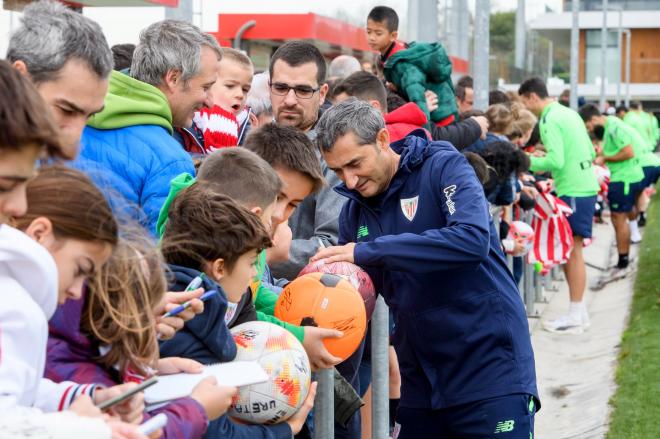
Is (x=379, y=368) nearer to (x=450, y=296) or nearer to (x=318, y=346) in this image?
(x=450, y=296)

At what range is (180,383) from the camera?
2926mm

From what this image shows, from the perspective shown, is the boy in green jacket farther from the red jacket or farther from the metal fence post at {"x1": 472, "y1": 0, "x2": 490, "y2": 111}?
the metal fence post at {"x1": 472, "y1": 0, "x2": 490, "y2": 111}

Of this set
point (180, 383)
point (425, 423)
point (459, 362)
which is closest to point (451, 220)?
point (459, 362)

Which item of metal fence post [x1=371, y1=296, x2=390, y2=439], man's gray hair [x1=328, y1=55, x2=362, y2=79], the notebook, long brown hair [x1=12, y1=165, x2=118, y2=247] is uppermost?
man's gray hair [x1=328, y1=55, x2=362, y2=79]

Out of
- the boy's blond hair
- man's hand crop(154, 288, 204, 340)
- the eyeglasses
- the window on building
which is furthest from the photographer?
the window on building

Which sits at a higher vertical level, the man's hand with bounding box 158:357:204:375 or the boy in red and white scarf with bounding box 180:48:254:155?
the boy in red and white scarf with bounding box 180:48:254:155

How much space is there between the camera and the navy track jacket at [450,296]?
462cm

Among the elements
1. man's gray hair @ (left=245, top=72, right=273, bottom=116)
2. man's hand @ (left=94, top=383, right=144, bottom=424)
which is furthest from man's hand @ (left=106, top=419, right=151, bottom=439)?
man's gray hair @ (left=245, top=72, right=273, bottom=116)

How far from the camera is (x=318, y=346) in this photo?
3.95 meters

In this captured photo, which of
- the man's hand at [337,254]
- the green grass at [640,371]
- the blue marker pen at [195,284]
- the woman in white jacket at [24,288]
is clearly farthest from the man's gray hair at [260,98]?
the woman in white jacket at [24,288]

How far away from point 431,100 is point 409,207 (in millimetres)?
3512

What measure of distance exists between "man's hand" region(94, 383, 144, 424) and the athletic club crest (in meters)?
2.28

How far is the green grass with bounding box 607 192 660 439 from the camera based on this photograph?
7.68m

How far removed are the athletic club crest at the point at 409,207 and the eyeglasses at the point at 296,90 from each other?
170 centimetres
